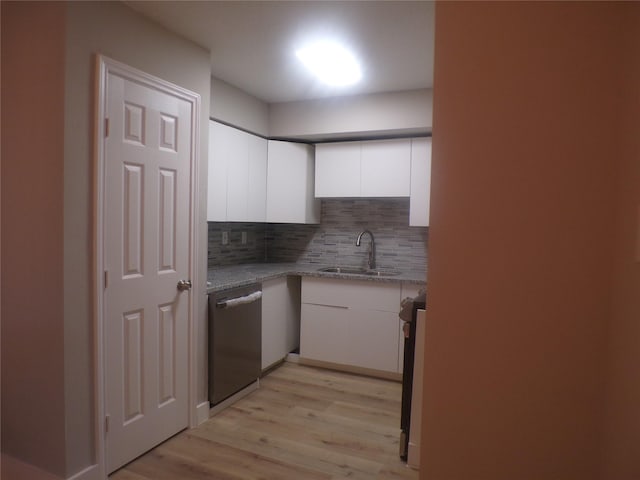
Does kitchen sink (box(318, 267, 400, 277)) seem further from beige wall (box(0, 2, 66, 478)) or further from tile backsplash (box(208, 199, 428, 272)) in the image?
beige wall (box(0, 2, 66, 478))

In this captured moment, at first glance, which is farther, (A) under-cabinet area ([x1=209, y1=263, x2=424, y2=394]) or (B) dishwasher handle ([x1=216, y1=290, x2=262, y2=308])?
(A) under-cabinet area ([x1=209, y1=263, x2=424, y2=394])

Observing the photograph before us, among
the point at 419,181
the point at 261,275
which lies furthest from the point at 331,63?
the point at 261,275

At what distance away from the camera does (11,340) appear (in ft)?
6.47

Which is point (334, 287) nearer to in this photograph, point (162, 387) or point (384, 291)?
point (384, 291)

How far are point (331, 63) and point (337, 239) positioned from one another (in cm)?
182

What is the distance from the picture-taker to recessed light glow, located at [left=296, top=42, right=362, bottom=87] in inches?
97.0

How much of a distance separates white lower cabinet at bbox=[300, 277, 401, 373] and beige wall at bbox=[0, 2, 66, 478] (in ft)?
6.83

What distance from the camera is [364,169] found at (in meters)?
3.56

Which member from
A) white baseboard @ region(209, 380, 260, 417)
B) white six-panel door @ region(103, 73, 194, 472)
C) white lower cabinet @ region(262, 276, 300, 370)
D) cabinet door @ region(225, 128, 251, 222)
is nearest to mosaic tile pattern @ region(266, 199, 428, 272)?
Result: white lower cabinet @ region(262, 276, 300, 370)

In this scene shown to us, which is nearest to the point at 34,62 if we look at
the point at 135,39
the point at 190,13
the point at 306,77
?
the point at 135,39

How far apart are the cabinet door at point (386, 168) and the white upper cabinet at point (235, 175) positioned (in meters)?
0.93

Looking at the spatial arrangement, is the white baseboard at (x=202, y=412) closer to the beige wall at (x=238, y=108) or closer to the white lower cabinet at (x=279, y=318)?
the white lower cabinet at (x=279, y=318)

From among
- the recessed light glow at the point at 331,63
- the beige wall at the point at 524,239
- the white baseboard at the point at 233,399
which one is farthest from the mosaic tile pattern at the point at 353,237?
the beige wall at the point at 524,239

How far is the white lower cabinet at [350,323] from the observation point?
3.31m
